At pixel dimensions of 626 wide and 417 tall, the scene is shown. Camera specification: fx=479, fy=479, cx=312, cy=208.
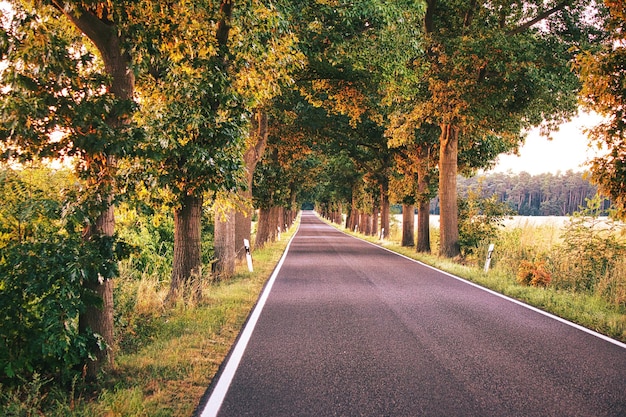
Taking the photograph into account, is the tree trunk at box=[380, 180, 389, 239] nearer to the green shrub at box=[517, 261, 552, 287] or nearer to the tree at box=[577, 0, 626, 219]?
the green shrub at box=[517, 261, 552, 287]

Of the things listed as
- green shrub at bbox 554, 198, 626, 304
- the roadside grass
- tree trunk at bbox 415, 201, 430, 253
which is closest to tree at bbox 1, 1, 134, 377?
the roadside grass

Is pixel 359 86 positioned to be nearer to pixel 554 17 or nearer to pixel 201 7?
pixel 554 17

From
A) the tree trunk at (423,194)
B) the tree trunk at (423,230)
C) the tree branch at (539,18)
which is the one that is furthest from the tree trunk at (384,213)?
the tree branch at (539,18)

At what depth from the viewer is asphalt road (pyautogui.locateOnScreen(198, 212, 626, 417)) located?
425 centimetres

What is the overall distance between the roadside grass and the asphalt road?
30 centimetres

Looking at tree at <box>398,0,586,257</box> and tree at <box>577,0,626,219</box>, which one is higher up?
tree at <box>398,0,586,257</box>

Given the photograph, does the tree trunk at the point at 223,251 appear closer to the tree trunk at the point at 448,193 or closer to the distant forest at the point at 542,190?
the tree trunk at the point at 448,193

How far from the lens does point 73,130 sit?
14.8ft

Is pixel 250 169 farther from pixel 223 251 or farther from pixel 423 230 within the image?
pixel 423 230

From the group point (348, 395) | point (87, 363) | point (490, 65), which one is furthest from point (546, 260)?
point (87, 363)

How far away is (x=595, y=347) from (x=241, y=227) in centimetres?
1366

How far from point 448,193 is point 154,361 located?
15462 mm

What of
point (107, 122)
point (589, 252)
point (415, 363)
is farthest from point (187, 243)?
point (589, 252)

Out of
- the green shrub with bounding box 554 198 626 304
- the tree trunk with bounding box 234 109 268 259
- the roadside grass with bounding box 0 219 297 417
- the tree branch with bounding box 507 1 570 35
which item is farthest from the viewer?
the tree trunk with bounding box 234 109 268 259
